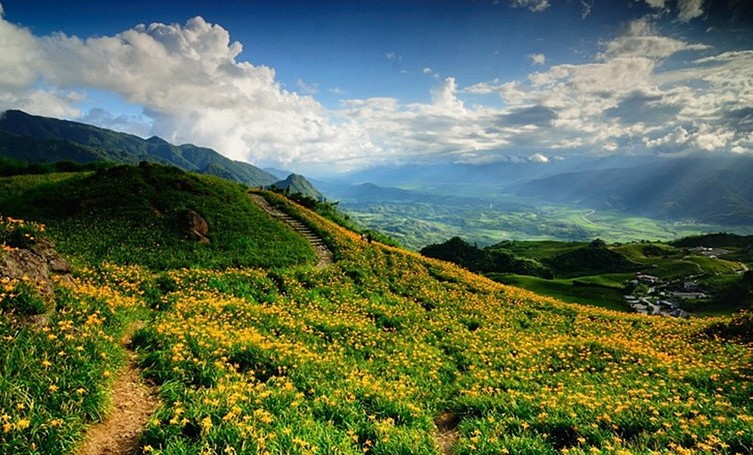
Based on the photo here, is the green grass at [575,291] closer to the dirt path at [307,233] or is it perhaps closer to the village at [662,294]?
the village at [662,294]

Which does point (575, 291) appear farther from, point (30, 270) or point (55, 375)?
point (55, 375)

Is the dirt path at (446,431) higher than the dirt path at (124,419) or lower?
lower

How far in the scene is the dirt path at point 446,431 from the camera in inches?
319

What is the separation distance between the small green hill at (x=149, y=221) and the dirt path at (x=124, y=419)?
44.1 ft

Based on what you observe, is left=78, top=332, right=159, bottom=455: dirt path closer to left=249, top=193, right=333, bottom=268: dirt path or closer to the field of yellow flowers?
the field of yellow flowers

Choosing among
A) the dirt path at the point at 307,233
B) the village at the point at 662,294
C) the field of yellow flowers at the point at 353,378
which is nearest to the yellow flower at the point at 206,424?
the field of yellow flowers at the point at 353,378

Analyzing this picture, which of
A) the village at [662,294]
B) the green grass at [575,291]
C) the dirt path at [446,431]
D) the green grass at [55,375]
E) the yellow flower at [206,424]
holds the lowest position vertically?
the village at [662,294]

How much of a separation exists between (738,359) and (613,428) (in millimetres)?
10655

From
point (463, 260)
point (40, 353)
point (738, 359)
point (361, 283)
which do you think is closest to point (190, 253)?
point (361, 283)

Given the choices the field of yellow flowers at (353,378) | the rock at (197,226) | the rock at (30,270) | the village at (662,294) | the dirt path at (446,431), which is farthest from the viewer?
the village at (662,294)

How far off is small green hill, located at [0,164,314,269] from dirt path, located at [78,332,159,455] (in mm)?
13454

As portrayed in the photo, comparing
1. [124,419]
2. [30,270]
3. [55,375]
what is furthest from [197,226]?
[124,419]

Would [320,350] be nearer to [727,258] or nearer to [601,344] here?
[601,344]

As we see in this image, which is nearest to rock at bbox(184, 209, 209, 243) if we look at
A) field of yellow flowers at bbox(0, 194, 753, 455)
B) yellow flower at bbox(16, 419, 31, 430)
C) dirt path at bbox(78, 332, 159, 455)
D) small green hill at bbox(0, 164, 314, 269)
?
small green hill at bbox(0, 164, 314, 269)
